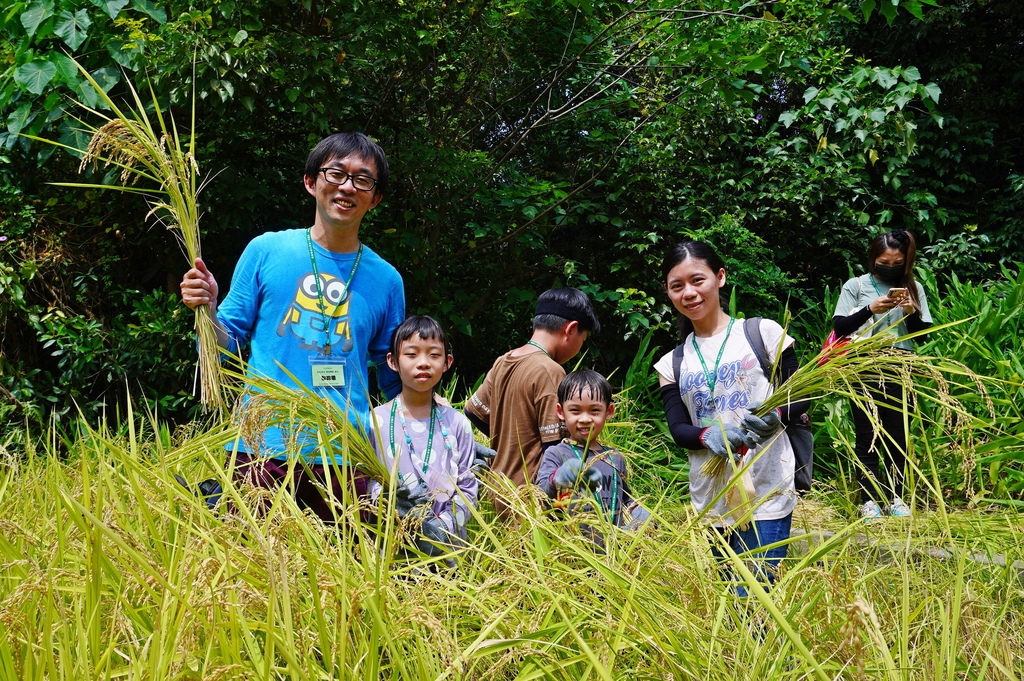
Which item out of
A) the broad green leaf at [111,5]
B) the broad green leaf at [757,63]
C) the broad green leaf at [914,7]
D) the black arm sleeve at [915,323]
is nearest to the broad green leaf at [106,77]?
the broad green leaf at [111,5]

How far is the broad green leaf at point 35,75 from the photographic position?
12.1 ft

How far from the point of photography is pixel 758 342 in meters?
2.50

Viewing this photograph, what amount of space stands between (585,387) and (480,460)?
1.39ft

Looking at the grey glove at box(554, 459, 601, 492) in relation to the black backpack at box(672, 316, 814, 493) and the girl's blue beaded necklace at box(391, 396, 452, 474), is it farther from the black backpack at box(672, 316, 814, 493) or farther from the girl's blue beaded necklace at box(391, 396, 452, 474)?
the black backpack at box(672, 316, 814, 493)

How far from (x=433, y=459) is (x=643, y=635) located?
1.11 meters

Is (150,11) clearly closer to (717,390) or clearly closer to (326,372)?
(326,372)

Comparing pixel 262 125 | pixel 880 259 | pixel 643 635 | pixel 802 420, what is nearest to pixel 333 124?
pixel 262 125

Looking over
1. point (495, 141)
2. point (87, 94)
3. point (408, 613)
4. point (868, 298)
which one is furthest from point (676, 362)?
point (495, 141)

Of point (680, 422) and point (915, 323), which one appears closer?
point (680, 422)

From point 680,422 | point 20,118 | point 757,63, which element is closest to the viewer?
point 680,422

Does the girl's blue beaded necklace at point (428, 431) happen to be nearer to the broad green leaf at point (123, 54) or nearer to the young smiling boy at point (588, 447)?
the young smiling boy at point (588, 447)

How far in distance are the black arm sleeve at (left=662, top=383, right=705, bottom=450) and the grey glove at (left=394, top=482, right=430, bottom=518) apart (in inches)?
32.3

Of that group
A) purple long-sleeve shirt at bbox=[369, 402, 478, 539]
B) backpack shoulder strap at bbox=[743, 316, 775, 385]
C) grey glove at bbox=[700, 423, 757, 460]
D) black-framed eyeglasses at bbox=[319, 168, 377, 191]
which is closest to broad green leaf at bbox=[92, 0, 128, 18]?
black-framed eyeglasses at bbox=[319, 168, 377, 191]

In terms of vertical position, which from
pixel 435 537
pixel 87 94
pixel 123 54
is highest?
pixel 123 54
